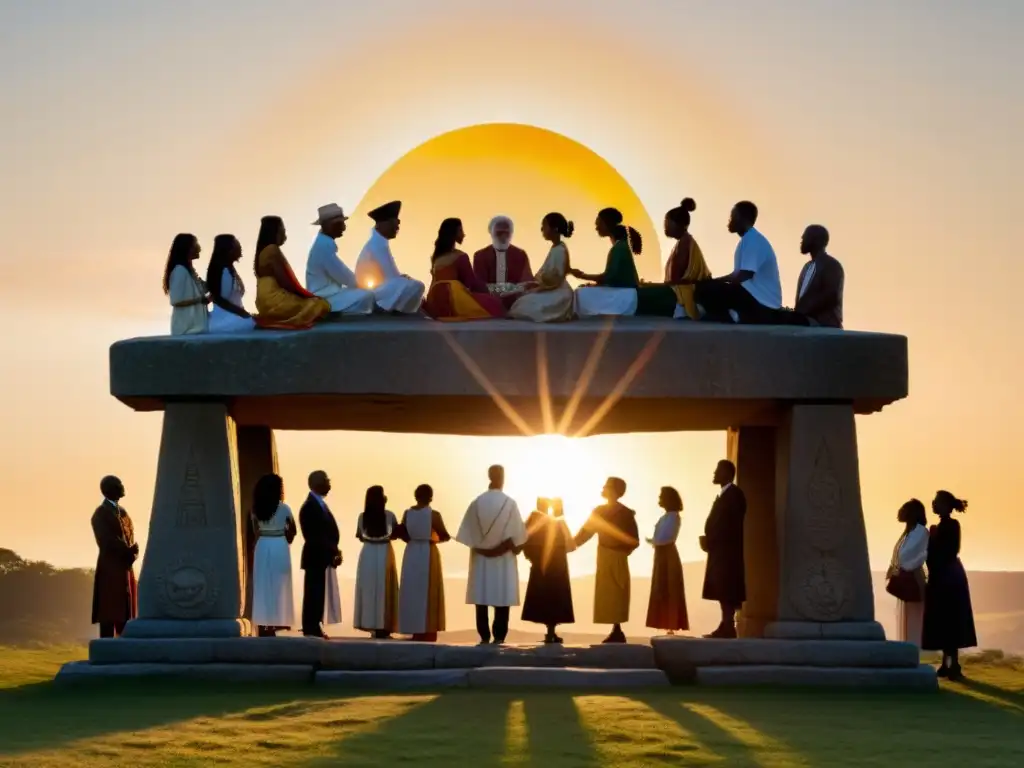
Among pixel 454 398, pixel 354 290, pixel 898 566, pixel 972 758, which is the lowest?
pixel 972 758

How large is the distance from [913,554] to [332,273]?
23.2ft

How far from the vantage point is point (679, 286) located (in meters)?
19.5

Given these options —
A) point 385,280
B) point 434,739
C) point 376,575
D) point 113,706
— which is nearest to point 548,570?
point 376,575

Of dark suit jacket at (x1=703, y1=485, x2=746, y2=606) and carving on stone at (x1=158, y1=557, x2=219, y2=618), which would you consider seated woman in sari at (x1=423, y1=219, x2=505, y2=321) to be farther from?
carving on stone at (x1=158, y1=557, x2=219, y2=618)

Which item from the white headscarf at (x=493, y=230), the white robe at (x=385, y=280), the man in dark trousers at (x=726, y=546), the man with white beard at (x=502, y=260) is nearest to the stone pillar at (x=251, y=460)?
the white robe at (x=385, y=280)

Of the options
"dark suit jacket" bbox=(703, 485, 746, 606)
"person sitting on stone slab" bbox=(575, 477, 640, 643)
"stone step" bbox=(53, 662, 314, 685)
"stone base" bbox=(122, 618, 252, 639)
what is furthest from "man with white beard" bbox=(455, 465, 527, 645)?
"stone base" bbox=(122, 618, 252, 639)

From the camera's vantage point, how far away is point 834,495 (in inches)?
747

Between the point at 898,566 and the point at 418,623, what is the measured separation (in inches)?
212

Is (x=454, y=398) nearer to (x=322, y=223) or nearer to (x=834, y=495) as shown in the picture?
(x=322, y=223)

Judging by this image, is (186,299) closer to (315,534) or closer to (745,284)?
(315,534)

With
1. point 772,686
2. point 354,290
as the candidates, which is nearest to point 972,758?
point 772,686

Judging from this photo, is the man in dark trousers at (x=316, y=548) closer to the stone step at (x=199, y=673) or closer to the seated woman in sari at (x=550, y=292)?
the stone step at (x=199, y=673)

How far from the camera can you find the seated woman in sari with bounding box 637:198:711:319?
19.4 meters

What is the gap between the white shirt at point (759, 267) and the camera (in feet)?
63.8
